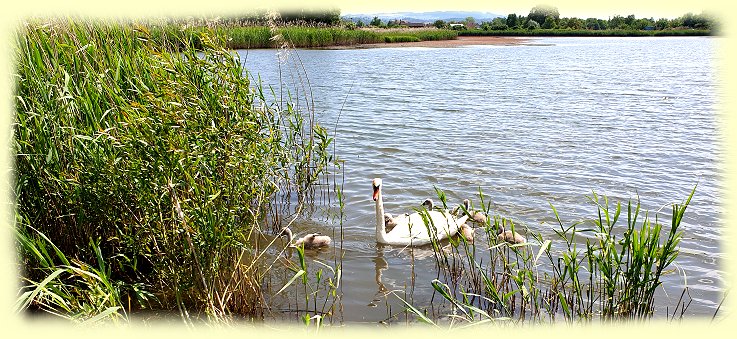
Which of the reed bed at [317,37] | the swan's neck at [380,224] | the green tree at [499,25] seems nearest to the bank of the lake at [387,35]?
the reed bed at [317,37]

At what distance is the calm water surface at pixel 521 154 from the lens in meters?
6.57

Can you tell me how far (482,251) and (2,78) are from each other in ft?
15.9

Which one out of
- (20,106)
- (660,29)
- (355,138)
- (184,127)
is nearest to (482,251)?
(184,127)

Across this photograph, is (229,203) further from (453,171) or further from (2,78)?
(453,171)

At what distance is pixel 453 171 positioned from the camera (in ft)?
33.5

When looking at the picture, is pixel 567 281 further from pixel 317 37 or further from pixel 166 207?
pixel 317 37

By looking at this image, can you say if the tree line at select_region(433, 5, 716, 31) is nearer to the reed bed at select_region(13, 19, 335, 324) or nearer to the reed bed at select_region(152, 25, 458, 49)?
the reed bed at select_region(152, 25, 458, 49)

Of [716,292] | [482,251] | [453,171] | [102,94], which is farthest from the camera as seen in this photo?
[453,171]

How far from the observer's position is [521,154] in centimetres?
1137

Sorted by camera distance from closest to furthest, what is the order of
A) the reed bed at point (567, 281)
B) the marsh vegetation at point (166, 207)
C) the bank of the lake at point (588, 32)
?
the reed bed at point (567, 281) → the marsh vegetation at point (166, 207) → the bank of the lake at point (588, 32)

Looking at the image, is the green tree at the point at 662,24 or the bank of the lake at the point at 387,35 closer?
the bank of the lake at the point at 387,35

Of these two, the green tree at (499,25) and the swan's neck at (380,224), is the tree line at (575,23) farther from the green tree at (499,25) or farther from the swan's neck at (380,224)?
the swan's neck at (380,224)

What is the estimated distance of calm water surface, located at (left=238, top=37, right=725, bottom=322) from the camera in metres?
6.57

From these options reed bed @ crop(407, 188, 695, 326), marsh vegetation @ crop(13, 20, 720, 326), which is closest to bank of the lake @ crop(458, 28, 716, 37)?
reed bed @ crop(407, 188, 695, 326)
